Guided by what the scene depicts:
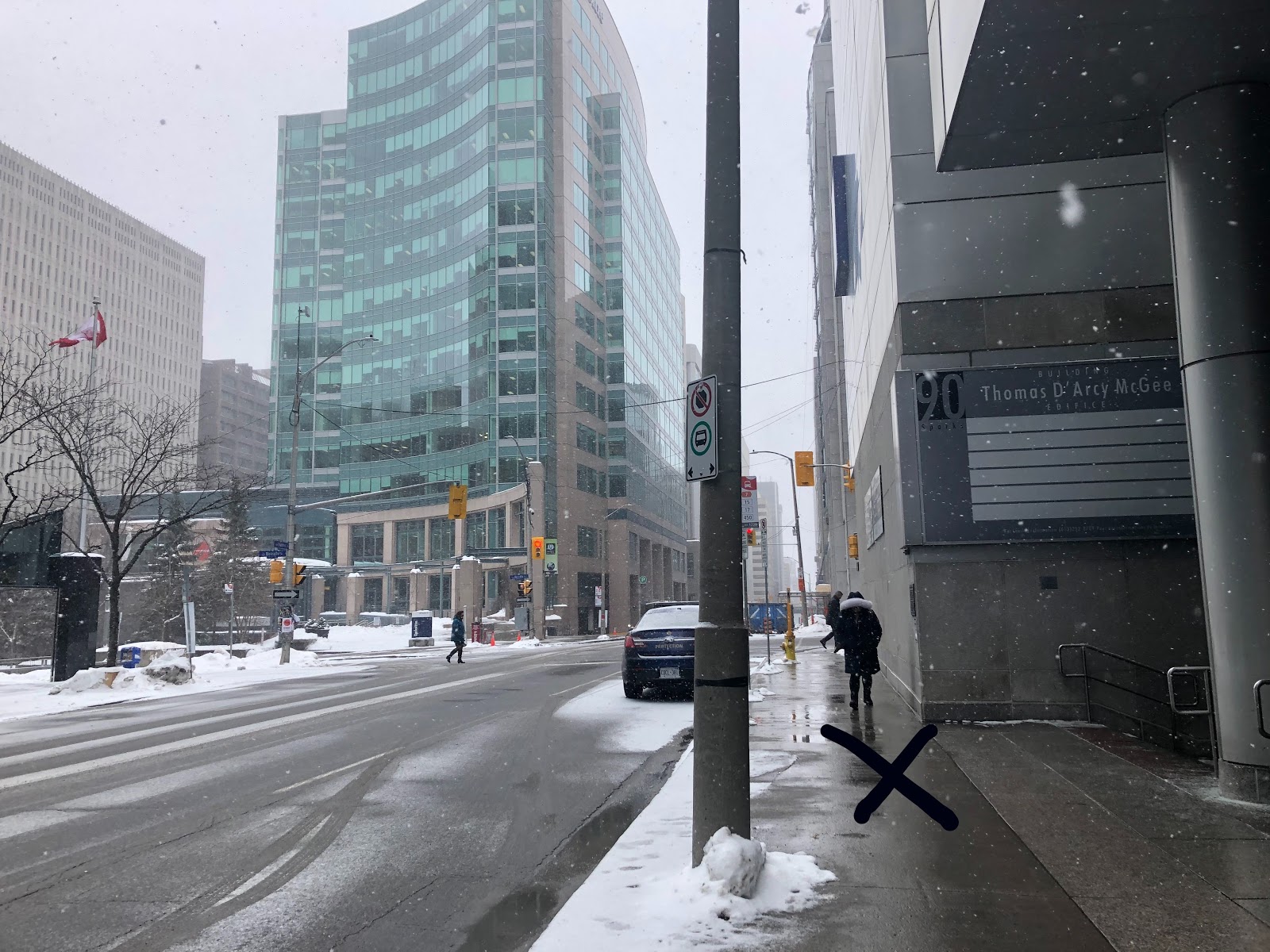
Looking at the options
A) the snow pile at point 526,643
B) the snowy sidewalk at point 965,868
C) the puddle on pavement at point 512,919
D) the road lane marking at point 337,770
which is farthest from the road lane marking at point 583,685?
the snow pile at point 526,643

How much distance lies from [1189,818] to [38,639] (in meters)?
51.0

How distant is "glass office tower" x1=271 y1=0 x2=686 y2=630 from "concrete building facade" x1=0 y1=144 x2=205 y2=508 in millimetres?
46411

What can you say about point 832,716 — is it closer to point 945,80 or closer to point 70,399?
point 945,80

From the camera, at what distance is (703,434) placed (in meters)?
5.37

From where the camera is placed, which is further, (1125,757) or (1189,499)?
(1189,499)

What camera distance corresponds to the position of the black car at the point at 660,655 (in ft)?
50.1

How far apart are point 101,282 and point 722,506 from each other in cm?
16749

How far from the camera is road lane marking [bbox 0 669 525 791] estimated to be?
30.3 ft

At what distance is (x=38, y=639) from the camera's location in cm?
4512

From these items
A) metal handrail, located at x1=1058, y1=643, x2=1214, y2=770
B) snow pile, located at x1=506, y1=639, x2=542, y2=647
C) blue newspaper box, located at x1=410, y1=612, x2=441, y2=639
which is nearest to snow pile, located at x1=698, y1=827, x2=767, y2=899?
metal handrail, located at x1=1058, y1=643, x2=1214, y2=770

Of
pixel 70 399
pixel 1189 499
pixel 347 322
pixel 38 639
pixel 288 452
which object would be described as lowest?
pixel 38 639

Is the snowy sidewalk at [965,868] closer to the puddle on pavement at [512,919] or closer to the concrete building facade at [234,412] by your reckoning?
the puddle on pavement at [512,919]

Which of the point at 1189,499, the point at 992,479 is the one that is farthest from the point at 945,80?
the point at 1189,499

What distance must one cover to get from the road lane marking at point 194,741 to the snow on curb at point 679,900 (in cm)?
671
